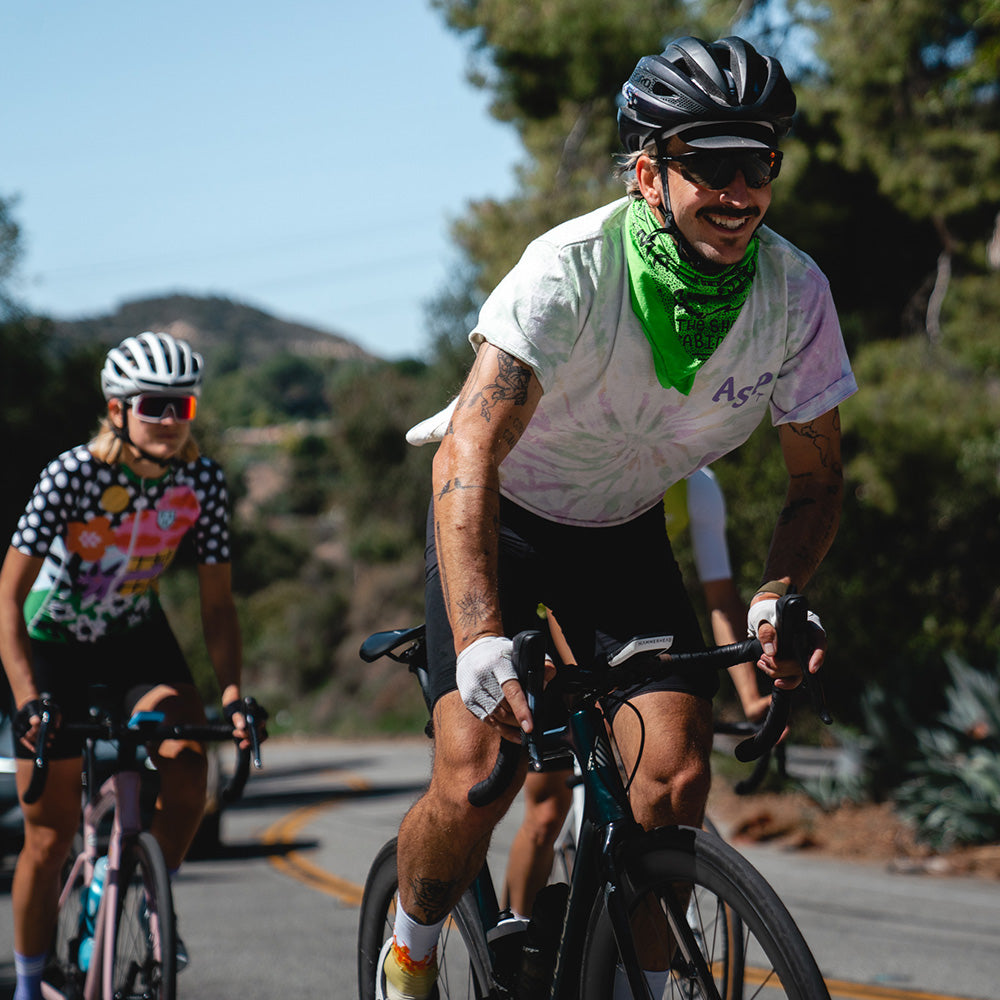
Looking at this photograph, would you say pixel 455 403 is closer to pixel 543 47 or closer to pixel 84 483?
pixel 84 483

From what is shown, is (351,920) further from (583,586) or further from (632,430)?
(632,430)

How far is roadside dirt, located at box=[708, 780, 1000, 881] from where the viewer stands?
8758 millimetres

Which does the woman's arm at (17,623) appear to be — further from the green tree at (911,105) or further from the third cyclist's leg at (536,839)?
the green tree at (911,105)

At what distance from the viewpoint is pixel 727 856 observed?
2338 mm

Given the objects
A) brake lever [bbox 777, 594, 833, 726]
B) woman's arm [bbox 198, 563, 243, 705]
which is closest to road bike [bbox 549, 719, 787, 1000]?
brake lever [bbox 777, 594, 833, 726]

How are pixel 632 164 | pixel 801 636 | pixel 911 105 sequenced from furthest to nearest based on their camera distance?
pixel 911 105, pixel 632 164, pixel 801 636

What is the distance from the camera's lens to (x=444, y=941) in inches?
126

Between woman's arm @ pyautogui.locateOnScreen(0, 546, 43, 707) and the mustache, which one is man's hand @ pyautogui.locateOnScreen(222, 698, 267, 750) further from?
the mustache

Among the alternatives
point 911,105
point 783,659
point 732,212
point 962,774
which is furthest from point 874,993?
point 911,105

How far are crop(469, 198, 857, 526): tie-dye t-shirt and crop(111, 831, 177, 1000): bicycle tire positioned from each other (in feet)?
5.60

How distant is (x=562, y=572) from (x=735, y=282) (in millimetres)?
786

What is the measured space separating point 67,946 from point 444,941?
184cm

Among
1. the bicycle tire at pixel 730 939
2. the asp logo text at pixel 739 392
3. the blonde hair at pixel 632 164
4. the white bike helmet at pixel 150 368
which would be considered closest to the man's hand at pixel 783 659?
the bicycle tire at pixel 730 939

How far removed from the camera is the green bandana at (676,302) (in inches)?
109
